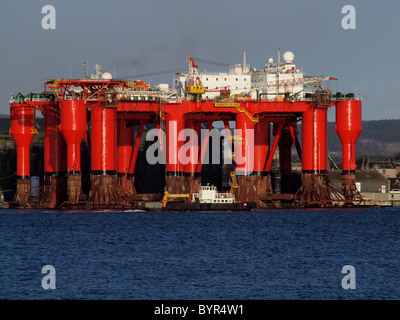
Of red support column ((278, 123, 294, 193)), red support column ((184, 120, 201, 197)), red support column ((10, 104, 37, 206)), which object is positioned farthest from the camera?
red support column ((278, 123, 294, 193))

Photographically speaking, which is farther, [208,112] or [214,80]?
[214,80]

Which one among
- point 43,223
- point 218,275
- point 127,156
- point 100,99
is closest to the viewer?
point 218,275

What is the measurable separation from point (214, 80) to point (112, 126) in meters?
20.0

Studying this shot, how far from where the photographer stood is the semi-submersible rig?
99.1 m

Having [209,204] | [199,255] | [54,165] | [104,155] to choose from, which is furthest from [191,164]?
[199,255]

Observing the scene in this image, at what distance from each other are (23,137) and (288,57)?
3552cm

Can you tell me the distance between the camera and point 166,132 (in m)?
105

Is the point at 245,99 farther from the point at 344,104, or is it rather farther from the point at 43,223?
the point at 43,223

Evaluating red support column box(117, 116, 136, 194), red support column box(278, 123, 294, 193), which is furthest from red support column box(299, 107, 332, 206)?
red support column box(117, 116, 136, 194)

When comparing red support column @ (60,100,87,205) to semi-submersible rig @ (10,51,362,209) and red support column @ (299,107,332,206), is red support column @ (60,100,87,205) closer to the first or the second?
semi-submersible rig @ (10,51,362,209)

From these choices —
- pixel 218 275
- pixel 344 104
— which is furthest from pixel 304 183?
pixel 218 275

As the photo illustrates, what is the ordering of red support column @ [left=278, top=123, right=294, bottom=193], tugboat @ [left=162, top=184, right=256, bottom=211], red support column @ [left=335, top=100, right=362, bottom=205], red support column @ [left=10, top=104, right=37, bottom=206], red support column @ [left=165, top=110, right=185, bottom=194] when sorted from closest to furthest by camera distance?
tugboat @ [left=162, top=184, right=256, bottom=211] < red support column @ [left=335, top=100, right=362, bottom=205] < red support column @ [left=165, top=110, right=185, bottom=194] < red support column @ [left=10, top=104, right=37, bottom=206] < red support column @ [left=278, top=123, right=294, bottom=193]

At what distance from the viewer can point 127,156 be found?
4493 inches

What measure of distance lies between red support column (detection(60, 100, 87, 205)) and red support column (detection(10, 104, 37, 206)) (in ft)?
24.8
